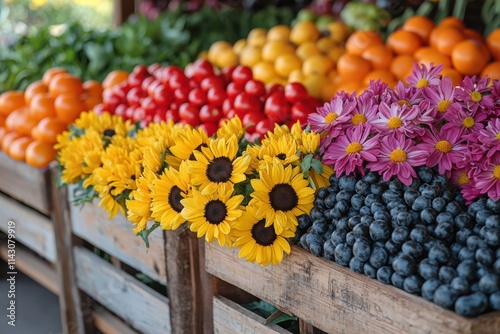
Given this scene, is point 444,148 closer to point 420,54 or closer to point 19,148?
point 420,54

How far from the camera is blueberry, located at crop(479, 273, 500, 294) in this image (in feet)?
3.54

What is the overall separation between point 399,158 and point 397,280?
31 centimetres

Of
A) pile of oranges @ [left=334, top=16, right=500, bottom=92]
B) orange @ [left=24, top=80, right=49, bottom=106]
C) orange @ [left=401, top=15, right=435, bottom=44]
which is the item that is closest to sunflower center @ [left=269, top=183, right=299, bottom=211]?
pile of oranges @ [left=334, top=16, right=500, bottom=92]

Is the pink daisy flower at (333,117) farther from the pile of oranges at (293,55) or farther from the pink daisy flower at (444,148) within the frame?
the pile of oranges at (293,55)

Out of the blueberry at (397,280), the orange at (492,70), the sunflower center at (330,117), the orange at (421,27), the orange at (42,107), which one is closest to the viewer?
the blueberry at (397,280)

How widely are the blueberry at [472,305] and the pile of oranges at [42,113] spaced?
2097 millimetres

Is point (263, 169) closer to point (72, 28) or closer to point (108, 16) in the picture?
point (72, 28)

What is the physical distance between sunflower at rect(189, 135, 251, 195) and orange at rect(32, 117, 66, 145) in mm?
1412

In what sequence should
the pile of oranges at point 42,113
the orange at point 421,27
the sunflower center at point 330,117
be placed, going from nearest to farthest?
1. the sunflower center at point 330,117
2. the orange at point 421,27
3. the pile of oranges at point 42,113

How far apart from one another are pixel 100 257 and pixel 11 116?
1.10 m

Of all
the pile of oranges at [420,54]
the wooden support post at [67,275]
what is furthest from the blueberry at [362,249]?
the wooden support post at [67,275]

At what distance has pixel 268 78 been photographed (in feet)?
9.14

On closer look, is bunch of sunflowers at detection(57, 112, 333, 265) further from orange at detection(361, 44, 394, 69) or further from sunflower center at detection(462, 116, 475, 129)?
orange at detection(361, 44, 394, 69)

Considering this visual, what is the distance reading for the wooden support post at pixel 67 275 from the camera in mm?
2484
